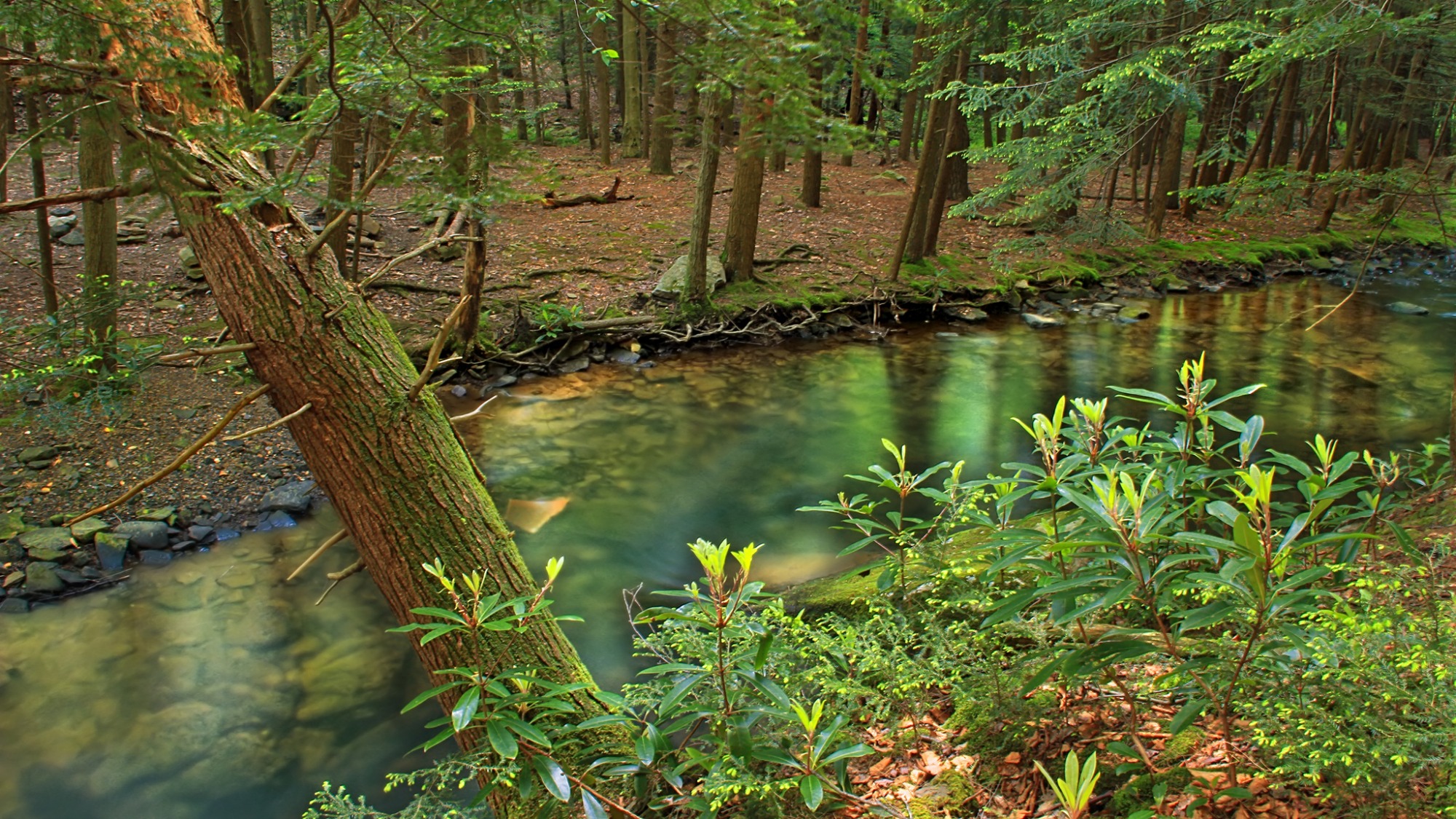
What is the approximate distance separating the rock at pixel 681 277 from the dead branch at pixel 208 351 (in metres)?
10.8

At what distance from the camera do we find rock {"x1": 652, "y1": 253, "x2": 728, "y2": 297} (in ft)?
44.5

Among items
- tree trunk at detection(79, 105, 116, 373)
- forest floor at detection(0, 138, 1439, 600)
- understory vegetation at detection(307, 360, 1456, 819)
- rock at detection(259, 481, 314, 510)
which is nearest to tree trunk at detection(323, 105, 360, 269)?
forest floor at detection(0, 138, 1439, 600)

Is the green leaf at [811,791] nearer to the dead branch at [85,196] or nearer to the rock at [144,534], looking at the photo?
the dead branch at [85,196]

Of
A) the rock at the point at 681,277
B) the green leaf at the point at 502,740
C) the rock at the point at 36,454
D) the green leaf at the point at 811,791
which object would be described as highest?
the rock at the point at 681,277

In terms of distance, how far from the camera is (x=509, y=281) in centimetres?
1314

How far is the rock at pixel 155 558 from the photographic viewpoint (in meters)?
7.05

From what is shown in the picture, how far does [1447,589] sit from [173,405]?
9.96m

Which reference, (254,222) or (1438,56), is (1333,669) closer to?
(254,222)

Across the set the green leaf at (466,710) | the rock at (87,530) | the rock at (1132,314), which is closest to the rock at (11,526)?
the rock at (87,530)

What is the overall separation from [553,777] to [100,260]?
858 centimetres

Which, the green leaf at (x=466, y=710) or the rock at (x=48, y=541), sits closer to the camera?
the green leaf at (x=466, y=710)

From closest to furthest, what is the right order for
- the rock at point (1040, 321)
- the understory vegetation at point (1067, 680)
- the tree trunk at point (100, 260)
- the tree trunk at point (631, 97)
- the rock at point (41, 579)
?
the understory vegetation at point (1067, 680)
the rock at point (41, 579)
the tree trunk at point (100, 260)
the rock at point (1040, 321)
the tree trunk at point (631, 97)

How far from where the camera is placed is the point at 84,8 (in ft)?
7.07

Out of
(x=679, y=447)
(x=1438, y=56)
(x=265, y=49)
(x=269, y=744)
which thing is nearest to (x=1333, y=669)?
(x=269, y=744)
